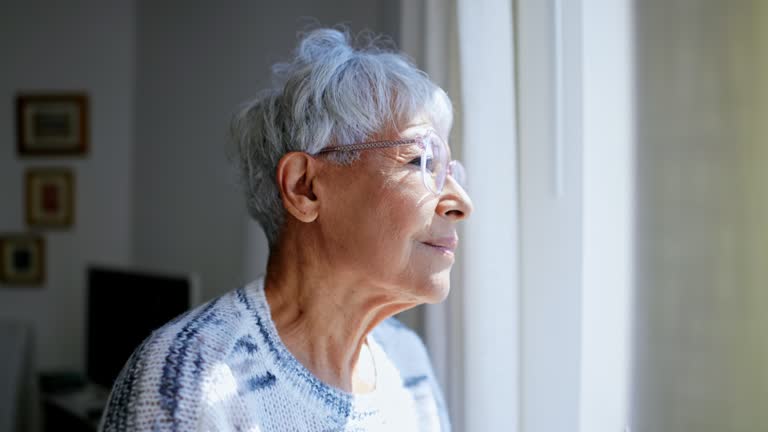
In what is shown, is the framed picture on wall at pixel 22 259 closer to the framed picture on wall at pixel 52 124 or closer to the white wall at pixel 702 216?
the framed picture on wall at pixel 52 124

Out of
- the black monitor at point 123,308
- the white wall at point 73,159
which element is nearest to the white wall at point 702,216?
the black monitor at point 123,308

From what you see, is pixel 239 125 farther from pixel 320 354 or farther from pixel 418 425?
pixel 418 425

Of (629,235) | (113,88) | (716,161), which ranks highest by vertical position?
(113,88)

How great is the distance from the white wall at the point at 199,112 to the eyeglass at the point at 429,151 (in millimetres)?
1779

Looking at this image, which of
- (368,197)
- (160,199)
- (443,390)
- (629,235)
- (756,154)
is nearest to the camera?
(756,154)

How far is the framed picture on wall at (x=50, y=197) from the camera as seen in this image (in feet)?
11.0

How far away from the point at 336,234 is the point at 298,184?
111 millimetres

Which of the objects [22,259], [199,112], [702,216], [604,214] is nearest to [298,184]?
[604,214]

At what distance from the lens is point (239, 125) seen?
3.96 feet

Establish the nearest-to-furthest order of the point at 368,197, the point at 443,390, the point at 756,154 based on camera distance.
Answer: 1. the point at 756,154
2. the point at 368,197
3. the point at 443,390

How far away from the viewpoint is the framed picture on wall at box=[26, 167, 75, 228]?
3348mm

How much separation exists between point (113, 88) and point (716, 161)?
3190mm

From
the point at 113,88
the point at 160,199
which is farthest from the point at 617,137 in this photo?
the point at 113,88

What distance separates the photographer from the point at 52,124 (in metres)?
3.35
